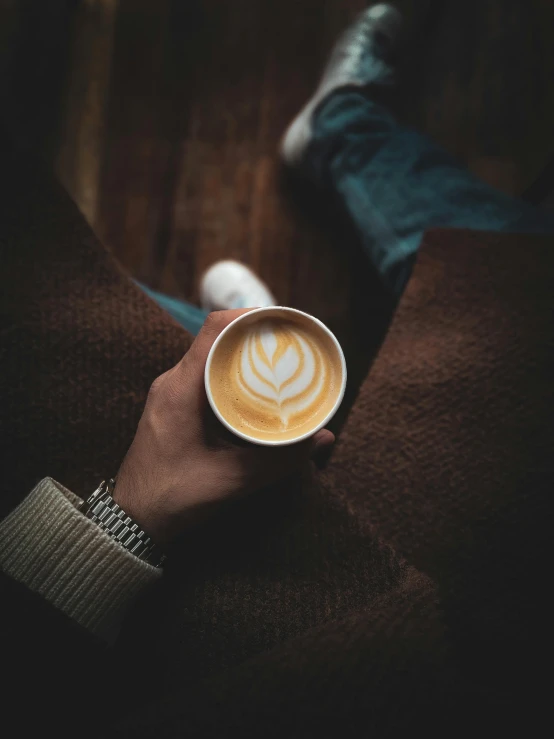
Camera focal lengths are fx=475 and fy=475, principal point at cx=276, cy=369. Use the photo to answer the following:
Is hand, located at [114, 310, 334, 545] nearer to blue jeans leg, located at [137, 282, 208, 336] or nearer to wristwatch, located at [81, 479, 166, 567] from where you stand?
wristwatch, located at [81, 479, 166, 567]

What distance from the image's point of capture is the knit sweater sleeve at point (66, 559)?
0.83m

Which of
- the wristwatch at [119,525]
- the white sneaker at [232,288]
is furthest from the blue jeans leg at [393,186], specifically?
the wristwatch at [119,525]

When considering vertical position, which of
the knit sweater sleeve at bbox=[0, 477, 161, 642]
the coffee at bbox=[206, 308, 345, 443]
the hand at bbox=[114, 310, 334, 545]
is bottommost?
the knit sweater sleeve at bbox=[0, 477, 161, 642]

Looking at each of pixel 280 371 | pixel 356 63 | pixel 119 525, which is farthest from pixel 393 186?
pixel 119 525

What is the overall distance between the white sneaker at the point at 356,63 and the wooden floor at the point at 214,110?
0.10 m

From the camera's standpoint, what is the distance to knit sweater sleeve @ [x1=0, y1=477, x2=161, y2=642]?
2.72ft

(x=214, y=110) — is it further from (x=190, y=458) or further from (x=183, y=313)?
(x=190, y=458)

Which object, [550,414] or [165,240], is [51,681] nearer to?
[550,414]

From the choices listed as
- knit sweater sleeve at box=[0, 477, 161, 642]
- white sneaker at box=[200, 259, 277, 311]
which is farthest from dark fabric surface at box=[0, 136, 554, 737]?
white sneaker at box=[200, 259, 277, 311]

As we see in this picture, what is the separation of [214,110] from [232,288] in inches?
25.9

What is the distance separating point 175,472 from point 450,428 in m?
0.61

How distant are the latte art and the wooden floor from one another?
33.7 inches

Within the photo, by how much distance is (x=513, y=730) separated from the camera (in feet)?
2.69

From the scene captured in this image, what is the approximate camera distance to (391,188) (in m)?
1.33
